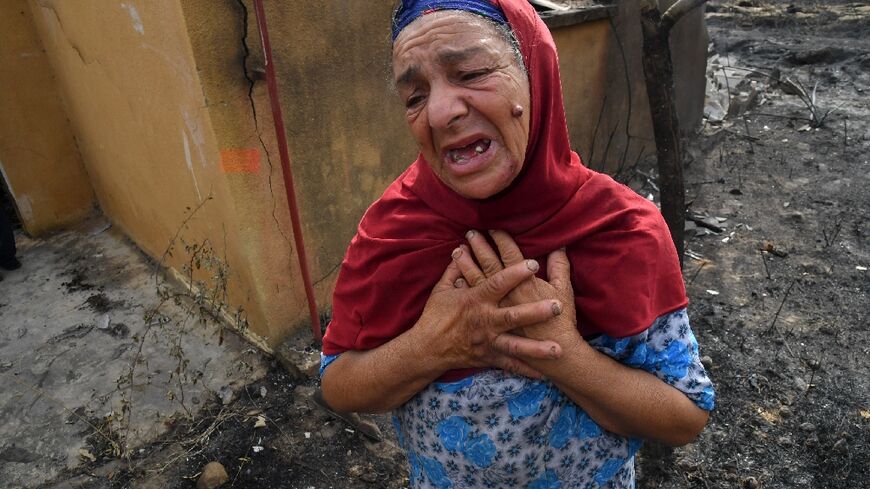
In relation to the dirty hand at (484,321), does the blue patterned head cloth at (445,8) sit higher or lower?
higher

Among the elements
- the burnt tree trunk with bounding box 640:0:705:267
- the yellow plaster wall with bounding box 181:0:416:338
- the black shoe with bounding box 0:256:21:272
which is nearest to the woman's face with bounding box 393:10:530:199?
the burnt tree trunk with bounding box 640:0:705:267

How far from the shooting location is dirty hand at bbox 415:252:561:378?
51.3 inches

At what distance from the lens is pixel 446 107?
1.27 m

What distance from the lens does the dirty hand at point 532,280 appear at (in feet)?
4.37

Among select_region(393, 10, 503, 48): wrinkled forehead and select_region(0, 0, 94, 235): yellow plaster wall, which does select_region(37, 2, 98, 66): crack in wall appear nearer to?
select_region(0, 0, 94, 235): yellow plaster wall

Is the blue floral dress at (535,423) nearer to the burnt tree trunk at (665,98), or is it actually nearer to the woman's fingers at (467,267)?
the woman's fingers at (467,267)

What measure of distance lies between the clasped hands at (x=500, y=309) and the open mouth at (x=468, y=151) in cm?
19

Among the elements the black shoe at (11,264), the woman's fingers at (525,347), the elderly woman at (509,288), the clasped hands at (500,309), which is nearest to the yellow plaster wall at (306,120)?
the elderly woman at (509,288)

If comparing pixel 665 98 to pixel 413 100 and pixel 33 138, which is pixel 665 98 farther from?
pixel 33 138

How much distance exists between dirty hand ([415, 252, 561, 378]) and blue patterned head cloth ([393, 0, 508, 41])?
0.55 meters

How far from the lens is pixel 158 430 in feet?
11.1

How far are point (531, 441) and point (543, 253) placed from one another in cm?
48

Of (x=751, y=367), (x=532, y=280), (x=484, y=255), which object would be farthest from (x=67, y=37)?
(x=751, y=367)

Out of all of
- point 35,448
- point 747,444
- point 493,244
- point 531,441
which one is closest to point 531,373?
point 531,441
